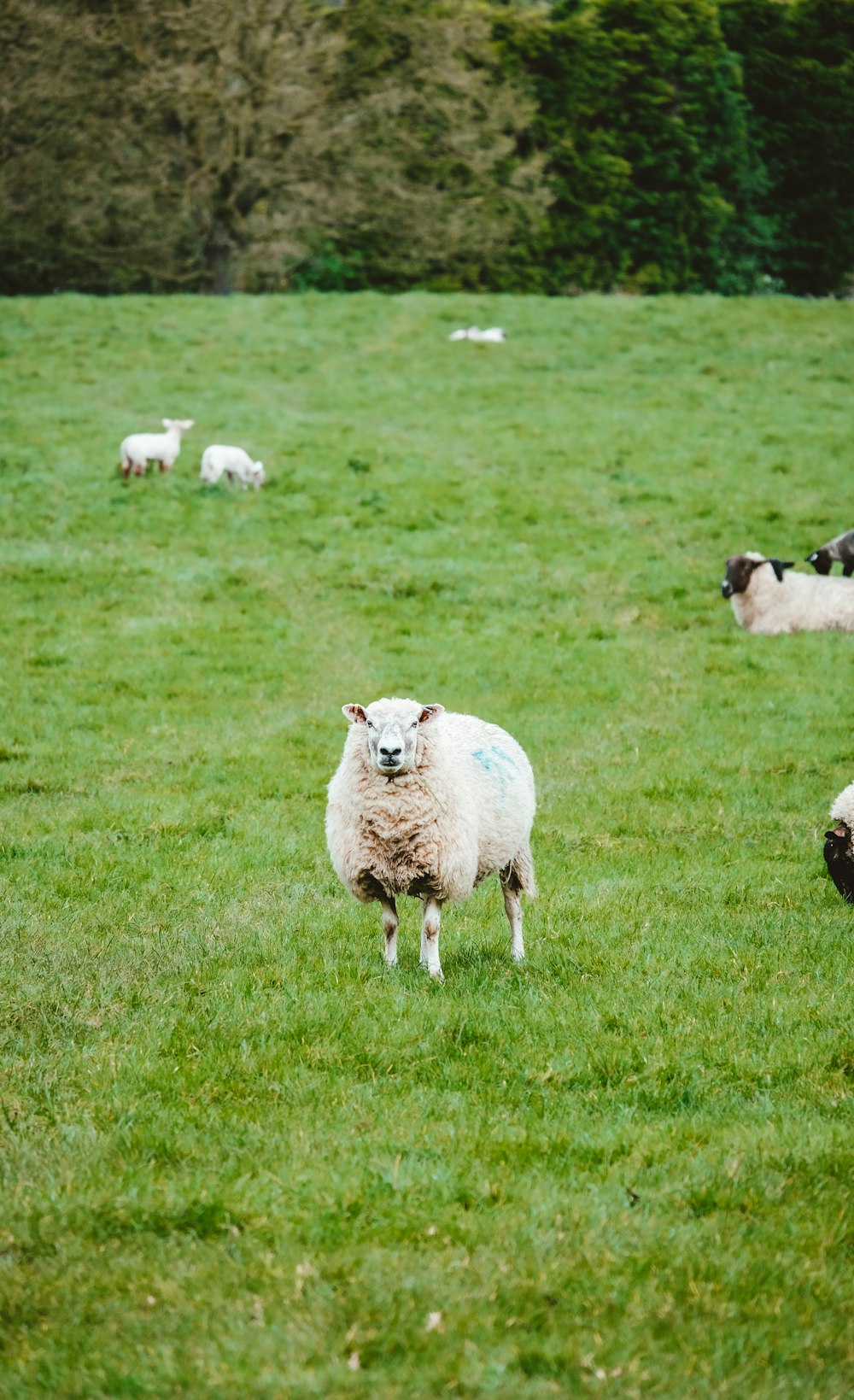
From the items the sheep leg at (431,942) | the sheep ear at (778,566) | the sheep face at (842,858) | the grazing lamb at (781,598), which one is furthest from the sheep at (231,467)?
the sheep leg at (431,942)

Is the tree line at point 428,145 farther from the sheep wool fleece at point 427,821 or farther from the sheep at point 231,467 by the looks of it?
the sheep wool fleece at point 427,821

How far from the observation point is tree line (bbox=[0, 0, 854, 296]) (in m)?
34.4

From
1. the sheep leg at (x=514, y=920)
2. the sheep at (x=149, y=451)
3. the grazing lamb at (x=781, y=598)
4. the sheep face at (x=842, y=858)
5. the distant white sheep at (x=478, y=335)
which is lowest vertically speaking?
the distant white sheep at (x=478, y=335)

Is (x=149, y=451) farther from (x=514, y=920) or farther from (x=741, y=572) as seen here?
(x=514, y=920)

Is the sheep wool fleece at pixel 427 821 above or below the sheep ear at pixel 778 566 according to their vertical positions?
above

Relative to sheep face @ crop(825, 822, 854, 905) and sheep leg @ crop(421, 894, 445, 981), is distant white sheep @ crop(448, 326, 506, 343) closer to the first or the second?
sheep face @ crop(825, 822, 854, 905)

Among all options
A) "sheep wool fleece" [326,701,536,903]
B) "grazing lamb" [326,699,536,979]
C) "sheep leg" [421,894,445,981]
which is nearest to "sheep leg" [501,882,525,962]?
"grazing lamb" [326,699,536,979]

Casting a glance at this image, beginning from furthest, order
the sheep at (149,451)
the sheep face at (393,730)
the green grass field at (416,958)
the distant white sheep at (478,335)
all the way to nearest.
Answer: the distant white sheep at (478,335) → the sheep at (149,451) → the sheep face at (393,730) → the green grass field at (416,958)

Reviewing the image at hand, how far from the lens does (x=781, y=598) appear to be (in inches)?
629

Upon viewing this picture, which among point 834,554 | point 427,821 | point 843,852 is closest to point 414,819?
point 427,821

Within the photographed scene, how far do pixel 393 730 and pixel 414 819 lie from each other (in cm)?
49

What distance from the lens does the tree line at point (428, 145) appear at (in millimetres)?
34438

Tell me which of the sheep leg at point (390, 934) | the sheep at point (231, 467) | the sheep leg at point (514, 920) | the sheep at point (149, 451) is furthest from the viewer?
the sheep at point (149, 451)

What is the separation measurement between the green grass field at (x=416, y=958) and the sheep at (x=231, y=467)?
1.02 feet
